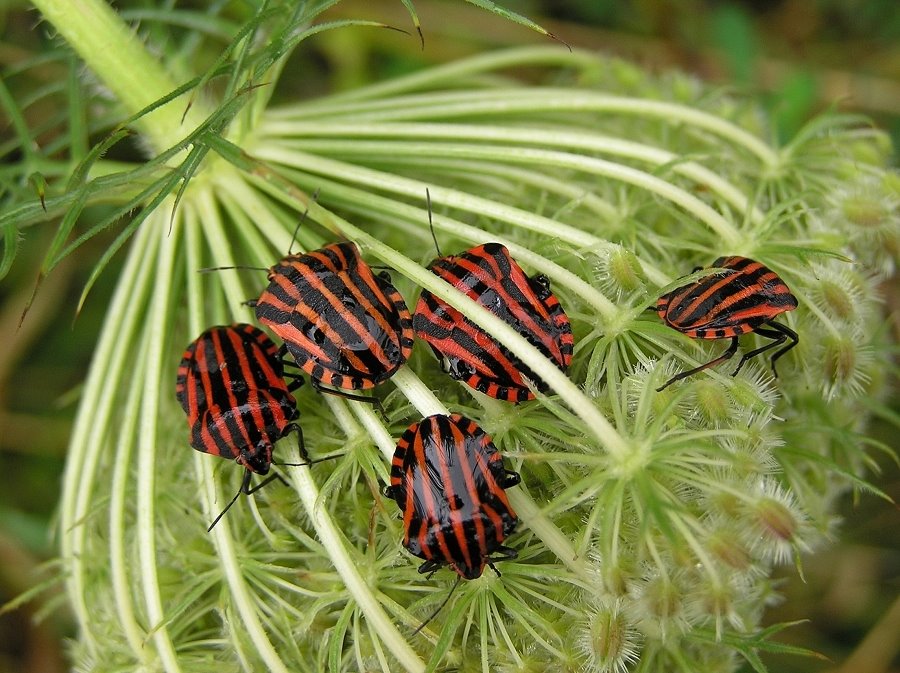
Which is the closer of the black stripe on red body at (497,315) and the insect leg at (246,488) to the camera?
the black stripe on red body at (497,315)

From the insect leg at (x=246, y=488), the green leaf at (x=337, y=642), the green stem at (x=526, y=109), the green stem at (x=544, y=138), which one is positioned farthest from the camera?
the green stem at (x=526, y=109)

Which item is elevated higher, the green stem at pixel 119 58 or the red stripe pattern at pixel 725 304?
the green stem at pixel 119 58

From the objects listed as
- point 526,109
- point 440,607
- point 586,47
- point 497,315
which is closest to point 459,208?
point 497,315

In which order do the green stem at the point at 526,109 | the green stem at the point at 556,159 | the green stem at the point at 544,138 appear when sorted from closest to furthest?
the green stem at the point at 556,159 → the green stem at the point at 544,138 → the green stem at the point at 526,109

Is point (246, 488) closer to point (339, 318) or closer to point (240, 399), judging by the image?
point (240, 399)

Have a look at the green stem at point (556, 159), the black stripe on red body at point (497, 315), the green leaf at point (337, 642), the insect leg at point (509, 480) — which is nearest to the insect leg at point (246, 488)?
the green leaf at point (337, 642)

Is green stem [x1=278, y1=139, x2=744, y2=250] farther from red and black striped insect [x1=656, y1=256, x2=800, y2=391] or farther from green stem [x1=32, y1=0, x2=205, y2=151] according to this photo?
green stem [x1=32, y1=0, x2=205, y2=151]

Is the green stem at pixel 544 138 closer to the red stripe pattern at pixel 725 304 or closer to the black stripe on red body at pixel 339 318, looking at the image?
the red stripe pattern at pixel 725 304
